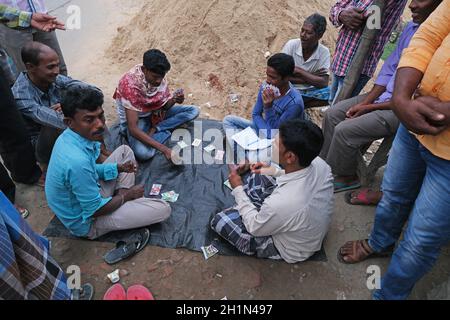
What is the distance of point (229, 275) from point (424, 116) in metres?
1.90

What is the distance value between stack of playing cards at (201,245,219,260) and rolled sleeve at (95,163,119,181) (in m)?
1.09

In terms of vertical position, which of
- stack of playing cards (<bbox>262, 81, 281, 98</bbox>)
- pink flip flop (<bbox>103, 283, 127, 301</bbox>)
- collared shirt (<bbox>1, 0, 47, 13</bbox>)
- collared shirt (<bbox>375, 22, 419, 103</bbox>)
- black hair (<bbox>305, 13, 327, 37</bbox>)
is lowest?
pink flip flop (<bbox>103, 283, 127, 301</bbox>)

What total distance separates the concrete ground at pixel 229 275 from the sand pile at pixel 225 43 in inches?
115

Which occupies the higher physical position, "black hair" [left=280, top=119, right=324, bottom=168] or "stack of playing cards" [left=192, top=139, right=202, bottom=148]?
"black hair" [left=280, top=119, right=324, bottom=168]

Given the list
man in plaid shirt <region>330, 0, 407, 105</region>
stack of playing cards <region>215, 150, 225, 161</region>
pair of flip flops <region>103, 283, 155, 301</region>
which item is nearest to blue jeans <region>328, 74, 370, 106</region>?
man in plaid shirt <region>330, 0, 407, 105</region>

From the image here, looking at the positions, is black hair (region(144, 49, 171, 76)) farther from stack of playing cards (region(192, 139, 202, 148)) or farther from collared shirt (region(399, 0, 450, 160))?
collared shirt (region(399, 0, 450, 160))

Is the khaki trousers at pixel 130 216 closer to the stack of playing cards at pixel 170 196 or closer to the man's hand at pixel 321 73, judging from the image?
the stack of playing cards at pixel 170 196

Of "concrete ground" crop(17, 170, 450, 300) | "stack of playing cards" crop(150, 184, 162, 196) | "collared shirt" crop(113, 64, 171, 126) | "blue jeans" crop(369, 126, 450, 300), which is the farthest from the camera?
"collared shirt" crop(113, 64, 171, 126)

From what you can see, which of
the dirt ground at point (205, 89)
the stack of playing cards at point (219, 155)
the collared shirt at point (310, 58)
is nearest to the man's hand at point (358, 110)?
the dirt ground at point (205, 89)

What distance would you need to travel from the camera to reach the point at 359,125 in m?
3.19

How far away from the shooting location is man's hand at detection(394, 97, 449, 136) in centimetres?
176

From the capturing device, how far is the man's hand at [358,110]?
3.28 metres

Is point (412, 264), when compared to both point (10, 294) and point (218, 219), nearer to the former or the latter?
point (218, 219)
